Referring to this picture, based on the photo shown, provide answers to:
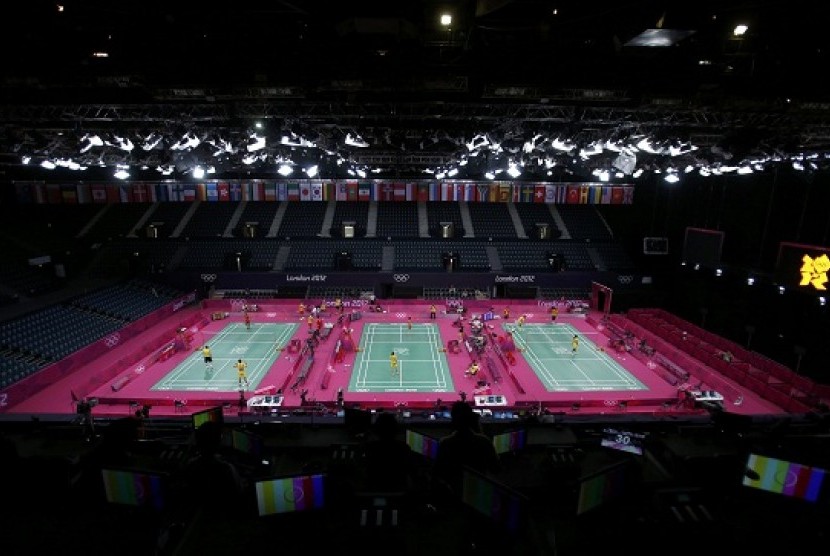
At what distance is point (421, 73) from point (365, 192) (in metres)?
30.3

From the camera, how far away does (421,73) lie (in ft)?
31.9

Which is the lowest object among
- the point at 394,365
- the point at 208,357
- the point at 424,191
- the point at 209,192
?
the point at 208,357

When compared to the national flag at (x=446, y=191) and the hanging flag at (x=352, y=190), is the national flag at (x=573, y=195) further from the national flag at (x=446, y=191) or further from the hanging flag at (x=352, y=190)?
the hanging flag at (x=352, y=190)

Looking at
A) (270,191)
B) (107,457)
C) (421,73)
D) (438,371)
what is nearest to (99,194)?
(270,191)

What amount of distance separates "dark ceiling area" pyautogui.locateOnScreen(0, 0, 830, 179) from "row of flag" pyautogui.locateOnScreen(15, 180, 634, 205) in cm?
1887

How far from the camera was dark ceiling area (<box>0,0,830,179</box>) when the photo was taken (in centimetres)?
667

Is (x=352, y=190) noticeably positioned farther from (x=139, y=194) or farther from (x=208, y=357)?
(x=208, y=357)

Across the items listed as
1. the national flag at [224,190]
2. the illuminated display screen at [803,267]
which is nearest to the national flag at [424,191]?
the national flag at [224,190]

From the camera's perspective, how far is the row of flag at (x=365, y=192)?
124 ft

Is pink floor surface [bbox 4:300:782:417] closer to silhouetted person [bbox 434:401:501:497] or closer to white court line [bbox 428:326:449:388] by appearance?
white court line [bbox 428:326:449:388]

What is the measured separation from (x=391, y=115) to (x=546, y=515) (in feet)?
40.8

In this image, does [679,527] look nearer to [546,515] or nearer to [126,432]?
[546,515]

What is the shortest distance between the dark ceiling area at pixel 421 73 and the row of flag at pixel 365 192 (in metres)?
18.9

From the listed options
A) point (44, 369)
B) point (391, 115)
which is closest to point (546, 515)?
point (391, 115)
